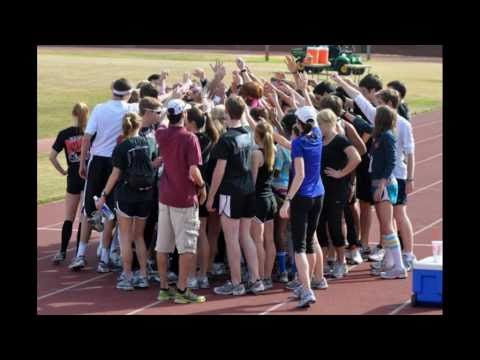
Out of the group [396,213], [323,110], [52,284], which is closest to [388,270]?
[396,213]

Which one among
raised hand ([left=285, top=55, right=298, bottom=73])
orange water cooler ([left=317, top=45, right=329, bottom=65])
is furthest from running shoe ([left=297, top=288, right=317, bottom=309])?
orange water cooler ([left=317, top=45, right=329, bottom=65])

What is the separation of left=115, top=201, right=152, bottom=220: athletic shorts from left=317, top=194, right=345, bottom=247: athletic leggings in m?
1.79

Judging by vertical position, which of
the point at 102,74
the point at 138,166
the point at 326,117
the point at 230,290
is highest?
the point at 102,74

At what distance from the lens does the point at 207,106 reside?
11.2 metres

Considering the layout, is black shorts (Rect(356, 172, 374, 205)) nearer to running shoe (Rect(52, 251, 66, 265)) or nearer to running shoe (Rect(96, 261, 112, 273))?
running shoe (Rect(96, 261, 112, 273))

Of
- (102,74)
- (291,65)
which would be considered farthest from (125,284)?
(102,74)

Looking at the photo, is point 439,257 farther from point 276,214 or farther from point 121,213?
point 121,213

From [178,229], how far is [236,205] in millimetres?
A: 650

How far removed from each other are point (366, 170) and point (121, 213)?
115 inches

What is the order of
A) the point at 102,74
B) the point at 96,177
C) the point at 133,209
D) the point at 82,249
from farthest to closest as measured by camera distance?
the point at 102,74 < the point at 82,249 < the point at 96,177 < the point at 133,209

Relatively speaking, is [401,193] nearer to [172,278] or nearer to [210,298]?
[210,298]

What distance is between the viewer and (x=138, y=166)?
9906 mm

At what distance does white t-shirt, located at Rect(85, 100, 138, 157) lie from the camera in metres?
10.7

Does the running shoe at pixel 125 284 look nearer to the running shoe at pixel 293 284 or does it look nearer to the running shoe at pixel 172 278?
the running shoe at pixel 172 278
